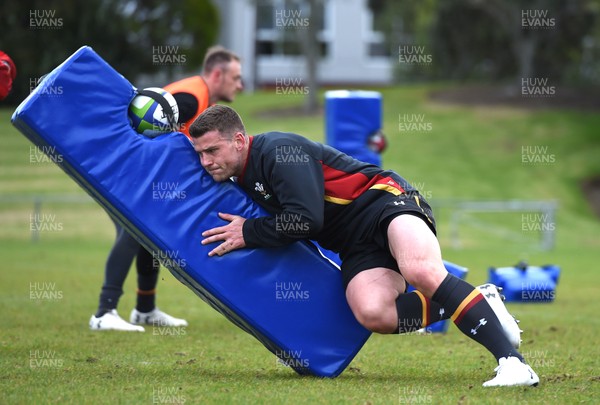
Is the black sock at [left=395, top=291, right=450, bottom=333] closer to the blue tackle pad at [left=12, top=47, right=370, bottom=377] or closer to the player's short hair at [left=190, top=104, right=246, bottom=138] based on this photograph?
the blue tackle pad at [left=12, top=47, right=370, bottom=377]

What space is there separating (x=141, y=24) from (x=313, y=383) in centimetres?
2956

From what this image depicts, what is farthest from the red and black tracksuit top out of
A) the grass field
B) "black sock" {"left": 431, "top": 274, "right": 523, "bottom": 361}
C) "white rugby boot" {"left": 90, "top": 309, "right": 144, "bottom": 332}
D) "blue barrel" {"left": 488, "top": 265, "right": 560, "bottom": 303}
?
"blue barrel" {"left": 488, "top": 265, "right": 560, "bottom": 303}

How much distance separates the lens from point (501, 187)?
25969 millimetres

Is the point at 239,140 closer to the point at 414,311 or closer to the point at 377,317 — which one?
the point at 377,317

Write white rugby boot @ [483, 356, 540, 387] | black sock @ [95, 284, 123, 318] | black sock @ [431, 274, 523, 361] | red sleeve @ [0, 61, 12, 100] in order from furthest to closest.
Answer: black sock @ [95, 284, 123, 318] < red sleeve @ [0, 61, 12, 100] < black sock @ [431, 274, 523, 361] < white rugby boot @ [483, 356, 540, 387]

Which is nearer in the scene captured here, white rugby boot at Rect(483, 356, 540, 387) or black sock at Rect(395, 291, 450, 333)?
white rugby boot at Rect(483, 356, 540, 387)

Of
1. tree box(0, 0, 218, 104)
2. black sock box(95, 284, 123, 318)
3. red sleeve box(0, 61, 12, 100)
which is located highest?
tree box(0, 0, 218, 104)

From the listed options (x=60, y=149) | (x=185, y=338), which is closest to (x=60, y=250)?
(x=185, y=338)

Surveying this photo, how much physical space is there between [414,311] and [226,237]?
1.18m

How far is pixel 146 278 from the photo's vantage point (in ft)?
26.0

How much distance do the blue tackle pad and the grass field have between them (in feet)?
0.89

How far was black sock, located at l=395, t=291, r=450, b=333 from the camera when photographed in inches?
209

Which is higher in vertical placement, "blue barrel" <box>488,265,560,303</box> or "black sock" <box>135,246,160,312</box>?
"black sock" <box>135,246,160,312</box>

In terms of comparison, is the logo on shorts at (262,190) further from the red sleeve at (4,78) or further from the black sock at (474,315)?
the red sleeve at (4,78)
